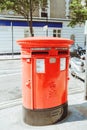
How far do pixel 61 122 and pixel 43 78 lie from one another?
840 mm

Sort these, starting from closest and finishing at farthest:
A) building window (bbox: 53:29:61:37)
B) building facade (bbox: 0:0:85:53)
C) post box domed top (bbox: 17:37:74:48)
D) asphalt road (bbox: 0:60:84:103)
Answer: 1. post box domed top (bbox: 17:37:74:48)
2. asphalt road (bbox: 0:60:84:103)
3. building facade (bbox: 0:0:85:53)
4. building window (bbox: 53:29:61:37)

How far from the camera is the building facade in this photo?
2605 centimetres

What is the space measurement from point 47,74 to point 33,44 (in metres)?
0.54

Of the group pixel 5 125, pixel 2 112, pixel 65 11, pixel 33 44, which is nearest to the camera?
pixel 33 44

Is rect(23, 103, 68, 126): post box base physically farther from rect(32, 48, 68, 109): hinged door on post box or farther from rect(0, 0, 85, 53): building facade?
rect(0, 0, 85, 53): building facade

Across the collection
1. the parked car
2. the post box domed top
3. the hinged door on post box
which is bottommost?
the parked car

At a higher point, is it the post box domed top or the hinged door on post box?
the post box domed top

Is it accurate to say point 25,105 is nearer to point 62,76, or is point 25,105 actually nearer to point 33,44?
point 62,76

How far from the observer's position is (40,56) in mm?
4348

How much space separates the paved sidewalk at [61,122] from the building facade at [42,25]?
20.4 metres

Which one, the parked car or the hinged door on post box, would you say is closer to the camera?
the hinged door on post box

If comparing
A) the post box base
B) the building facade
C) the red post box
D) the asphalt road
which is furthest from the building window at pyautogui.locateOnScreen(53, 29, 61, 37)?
the post box base

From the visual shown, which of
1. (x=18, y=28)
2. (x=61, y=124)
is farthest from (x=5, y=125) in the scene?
(x=18, y=28)

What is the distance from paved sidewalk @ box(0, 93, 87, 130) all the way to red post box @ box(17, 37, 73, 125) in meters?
0.13
